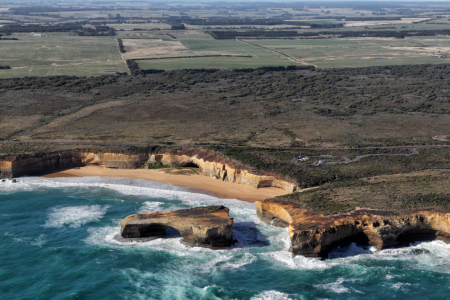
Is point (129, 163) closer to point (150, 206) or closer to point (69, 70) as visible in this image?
point (150, 206)

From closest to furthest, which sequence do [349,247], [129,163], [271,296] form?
[271,296]
[349,247]
[129,163]

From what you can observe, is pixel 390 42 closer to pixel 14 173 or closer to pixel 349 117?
pixel 349 117

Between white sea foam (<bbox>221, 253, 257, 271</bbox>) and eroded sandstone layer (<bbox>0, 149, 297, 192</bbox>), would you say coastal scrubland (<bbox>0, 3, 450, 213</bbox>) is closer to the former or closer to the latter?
eroded sandstone layer (<bbox>0, 149, 297, 192</bbox>)

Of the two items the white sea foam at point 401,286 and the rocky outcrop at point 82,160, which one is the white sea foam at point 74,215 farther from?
the white sea foam at point 401,286

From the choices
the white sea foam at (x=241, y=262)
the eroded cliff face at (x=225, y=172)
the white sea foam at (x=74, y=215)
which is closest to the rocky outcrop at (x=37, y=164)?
the eroded cliff face at (x=225, y=172)

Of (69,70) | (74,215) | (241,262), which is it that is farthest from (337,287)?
(69,70)

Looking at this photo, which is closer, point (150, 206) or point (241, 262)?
point (241, 262)

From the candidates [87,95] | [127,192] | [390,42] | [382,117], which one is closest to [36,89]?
[87,95]
